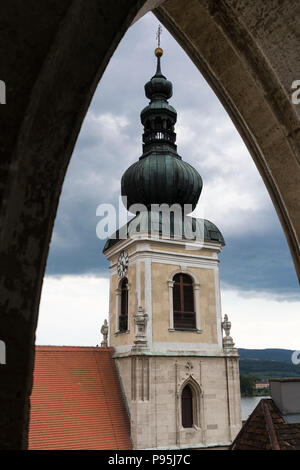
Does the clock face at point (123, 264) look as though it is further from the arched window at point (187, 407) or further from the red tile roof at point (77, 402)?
the arched window at point (187, 407)

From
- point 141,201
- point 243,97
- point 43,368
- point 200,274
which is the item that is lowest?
point 243,97

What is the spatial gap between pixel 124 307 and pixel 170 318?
2.67 metres

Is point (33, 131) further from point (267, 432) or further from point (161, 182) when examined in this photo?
point (161, 182)

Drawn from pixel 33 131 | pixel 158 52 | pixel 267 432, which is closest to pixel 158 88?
pixel 158 52

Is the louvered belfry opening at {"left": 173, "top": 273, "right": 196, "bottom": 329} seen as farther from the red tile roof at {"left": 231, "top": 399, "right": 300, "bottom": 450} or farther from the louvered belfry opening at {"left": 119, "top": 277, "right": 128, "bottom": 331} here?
the red tile roof at {"left": 231, "top": 399, "right": 300, "bottom": 450}

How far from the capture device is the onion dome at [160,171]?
25.4 metres

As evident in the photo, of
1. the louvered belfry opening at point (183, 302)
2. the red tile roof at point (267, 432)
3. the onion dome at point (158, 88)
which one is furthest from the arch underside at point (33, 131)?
the onion dome at point (158, 88)

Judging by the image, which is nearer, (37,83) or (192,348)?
(37,83)

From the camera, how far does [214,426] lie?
21422 millimetres

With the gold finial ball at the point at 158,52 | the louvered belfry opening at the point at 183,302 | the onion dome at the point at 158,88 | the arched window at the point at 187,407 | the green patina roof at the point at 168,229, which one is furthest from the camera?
the gold finial ball at the point at 158,52

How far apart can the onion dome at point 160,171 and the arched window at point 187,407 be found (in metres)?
9.72

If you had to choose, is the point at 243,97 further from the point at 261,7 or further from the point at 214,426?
the point at 214,426

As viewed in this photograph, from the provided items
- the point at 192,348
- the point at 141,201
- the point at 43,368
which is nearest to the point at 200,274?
the point at 192,348

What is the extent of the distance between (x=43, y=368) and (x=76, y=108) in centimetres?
2289
